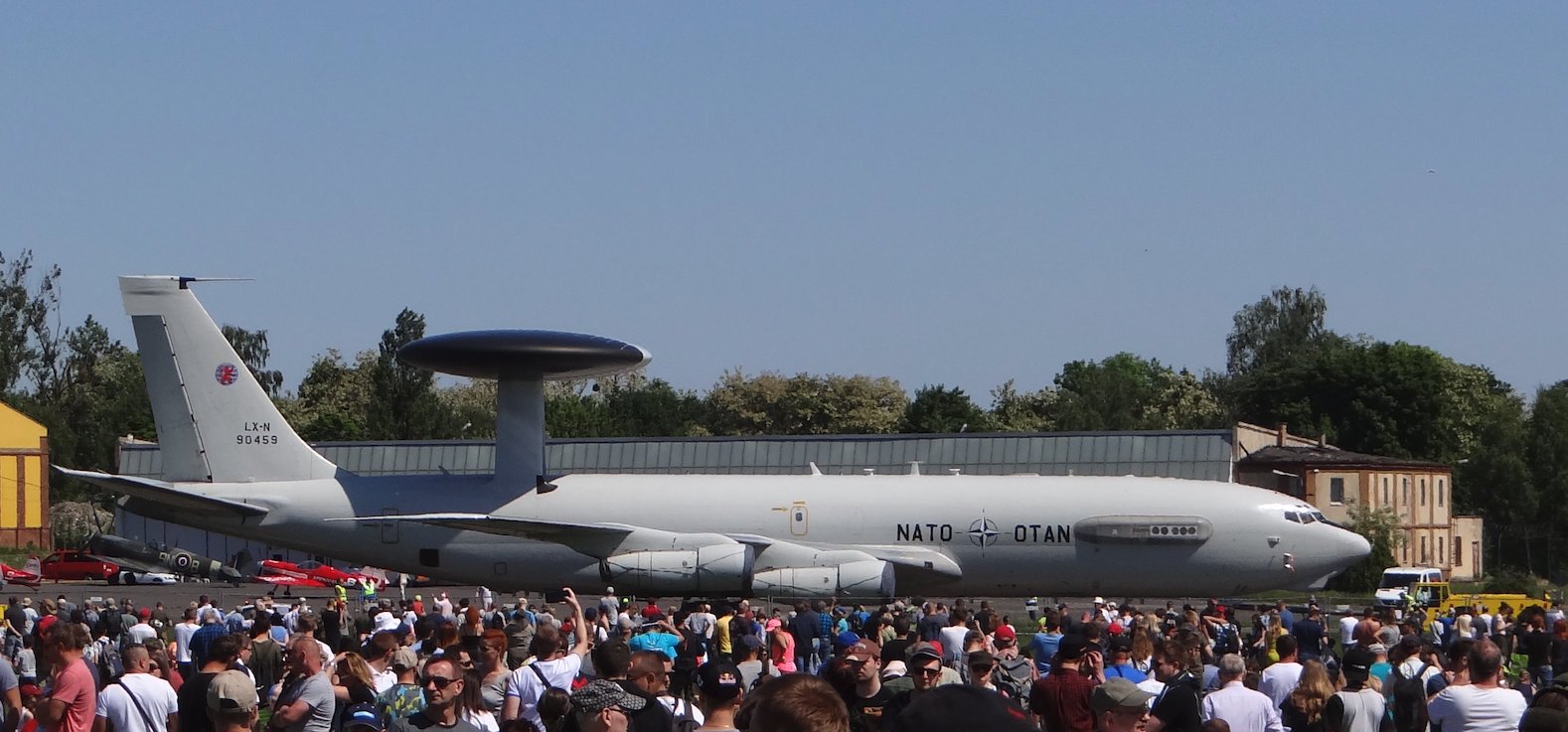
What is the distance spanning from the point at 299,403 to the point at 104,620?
89.6 metres

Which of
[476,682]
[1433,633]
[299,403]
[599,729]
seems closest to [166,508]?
[1433,633]

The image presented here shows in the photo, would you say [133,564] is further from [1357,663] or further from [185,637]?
[1357,663]

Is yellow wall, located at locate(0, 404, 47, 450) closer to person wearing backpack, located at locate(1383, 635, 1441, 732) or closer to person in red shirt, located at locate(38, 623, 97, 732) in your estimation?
person in red shirt, located at locate(38, 623, 97, 732)

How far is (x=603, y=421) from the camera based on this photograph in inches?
4592

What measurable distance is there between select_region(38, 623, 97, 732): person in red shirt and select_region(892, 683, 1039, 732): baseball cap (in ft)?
24.1

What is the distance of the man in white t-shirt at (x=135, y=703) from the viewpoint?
10.5m

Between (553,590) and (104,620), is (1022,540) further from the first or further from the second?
(104,620)

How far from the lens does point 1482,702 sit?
1020 cm

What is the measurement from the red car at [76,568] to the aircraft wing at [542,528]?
2868 centimetres

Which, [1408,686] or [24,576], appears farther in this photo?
[24,576]

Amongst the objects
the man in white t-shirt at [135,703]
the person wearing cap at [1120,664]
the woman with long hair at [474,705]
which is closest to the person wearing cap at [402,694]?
the woman with long hair at [474,705]

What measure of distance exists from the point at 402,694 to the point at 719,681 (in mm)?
3146

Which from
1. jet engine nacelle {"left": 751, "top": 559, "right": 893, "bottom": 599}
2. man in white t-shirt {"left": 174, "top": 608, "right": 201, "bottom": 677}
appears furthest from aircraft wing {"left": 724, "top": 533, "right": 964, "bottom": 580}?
man in white t-shirt {"left": 174, "top": 608, "right": 201, "bottom": 677}

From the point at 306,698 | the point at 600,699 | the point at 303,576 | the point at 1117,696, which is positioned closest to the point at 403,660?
the point at 306,698
